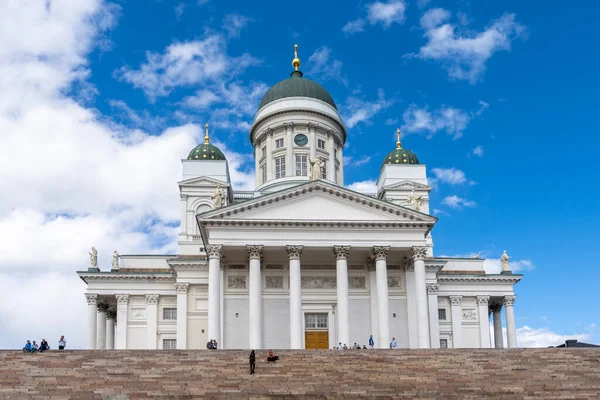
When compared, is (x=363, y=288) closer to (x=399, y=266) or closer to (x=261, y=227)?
(x=399, y=266)

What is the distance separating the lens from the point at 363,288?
45594mm

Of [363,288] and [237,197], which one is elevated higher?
[237,197]

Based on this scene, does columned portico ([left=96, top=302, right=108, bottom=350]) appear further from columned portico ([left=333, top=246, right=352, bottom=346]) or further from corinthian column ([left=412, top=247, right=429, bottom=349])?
corinthian column ([left=412, top=247, right=429, bottom=349])

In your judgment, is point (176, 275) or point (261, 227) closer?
point (261, 227)

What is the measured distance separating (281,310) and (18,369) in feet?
60.9

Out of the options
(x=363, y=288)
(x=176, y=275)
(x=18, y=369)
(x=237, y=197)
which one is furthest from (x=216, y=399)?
(x=237, y=197)

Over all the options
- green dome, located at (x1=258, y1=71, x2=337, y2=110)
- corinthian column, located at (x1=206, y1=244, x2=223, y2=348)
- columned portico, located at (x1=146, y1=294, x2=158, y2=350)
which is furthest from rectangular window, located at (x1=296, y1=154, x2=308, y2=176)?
corinthian column, located at (x1=206, y1=244, x2=223, y2=348)

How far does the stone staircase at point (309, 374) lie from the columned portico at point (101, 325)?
76.8 feet

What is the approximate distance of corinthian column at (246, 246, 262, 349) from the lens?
134ft

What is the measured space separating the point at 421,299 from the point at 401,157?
70.3 ft

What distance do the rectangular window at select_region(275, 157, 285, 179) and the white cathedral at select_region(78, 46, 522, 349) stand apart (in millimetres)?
84

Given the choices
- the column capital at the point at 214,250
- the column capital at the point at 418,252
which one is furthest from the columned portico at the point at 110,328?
the column capital at the point at 418,252

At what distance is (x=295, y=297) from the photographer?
41.7 metres

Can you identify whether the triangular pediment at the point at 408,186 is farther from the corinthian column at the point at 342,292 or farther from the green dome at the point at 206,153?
the corinthian column at the point at 342,292
